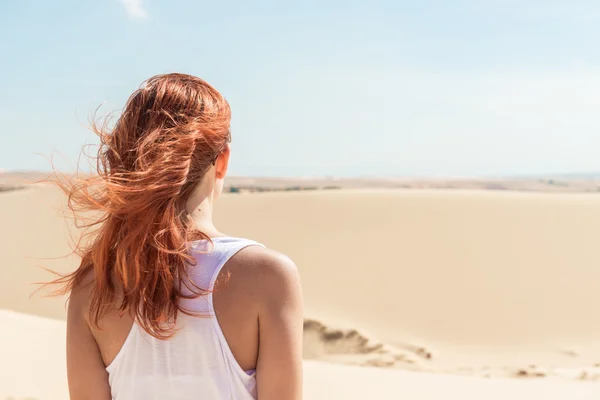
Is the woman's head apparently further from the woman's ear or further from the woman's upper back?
the woman's upper back

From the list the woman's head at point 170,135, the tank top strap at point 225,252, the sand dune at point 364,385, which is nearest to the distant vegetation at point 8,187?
the sand dune at point 364,385

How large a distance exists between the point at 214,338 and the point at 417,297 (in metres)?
10.2

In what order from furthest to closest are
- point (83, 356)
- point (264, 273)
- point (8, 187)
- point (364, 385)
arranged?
point (8, 187) → point (364, 385) → point (83, 356) → point (264, 273)

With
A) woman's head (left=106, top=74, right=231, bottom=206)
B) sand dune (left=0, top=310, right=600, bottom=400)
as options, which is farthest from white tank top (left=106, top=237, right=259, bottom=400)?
sand dune (left=0, top=310, right=600, bottom=400)

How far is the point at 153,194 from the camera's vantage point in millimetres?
1388

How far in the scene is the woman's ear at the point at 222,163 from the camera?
4.94 feet

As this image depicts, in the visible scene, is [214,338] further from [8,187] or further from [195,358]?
[8,187]

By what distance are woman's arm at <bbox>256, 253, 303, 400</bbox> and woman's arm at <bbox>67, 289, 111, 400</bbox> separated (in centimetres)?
41

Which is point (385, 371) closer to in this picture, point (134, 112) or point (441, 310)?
point (134, 112)

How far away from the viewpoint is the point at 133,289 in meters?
1.37

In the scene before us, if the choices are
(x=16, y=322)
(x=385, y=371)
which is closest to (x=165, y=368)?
(x=385, y=371)

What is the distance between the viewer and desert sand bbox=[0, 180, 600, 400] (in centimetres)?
517

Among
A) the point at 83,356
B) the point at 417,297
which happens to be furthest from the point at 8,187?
the point at 83,356

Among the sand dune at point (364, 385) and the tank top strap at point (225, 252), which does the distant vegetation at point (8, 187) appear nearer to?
the sand dune at point (364, 385)
